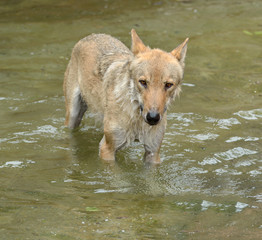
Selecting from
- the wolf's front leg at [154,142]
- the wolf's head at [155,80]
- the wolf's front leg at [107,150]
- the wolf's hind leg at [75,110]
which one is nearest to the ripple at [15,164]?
the wolf's front leg at [107,150]

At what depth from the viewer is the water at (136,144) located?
5.05 meters

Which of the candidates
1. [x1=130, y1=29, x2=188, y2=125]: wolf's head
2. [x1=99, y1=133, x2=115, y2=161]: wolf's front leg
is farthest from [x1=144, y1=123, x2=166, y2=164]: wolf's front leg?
[x1=130, y1=29, x2=188, y2=125]: wolf's head

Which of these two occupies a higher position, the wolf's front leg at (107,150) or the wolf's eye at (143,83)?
the wolf's eye at (143,83)

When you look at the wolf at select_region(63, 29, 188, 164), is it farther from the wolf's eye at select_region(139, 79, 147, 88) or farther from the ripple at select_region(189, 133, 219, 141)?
the ripple at select_region(189, 133, 219, 141)

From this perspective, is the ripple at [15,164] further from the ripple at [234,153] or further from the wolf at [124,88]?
the ripple at [234,153]

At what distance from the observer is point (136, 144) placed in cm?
777

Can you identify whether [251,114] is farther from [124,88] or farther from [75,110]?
[124,88]

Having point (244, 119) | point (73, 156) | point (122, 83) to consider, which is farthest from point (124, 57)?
point (244, 119)

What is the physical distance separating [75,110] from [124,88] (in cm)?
189

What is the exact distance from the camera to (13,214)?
5043mm

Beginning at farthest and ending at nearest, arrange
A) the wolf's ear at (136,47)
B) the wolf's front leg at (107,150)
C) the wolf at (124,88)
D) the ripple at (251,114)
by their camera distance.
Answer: the ripple at (251,114) < the wolf's front leg at (107,150) < the wolf's ear at (136,47) < the wolf at (124,88)

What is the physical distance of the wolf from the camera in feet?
19.2

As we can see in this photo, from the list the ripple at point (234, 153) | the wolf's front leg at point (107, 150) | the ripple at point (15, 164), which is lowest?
the ripple at point (234, 153)

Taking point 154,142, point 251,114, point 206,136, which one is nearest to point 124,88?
point 154,142
